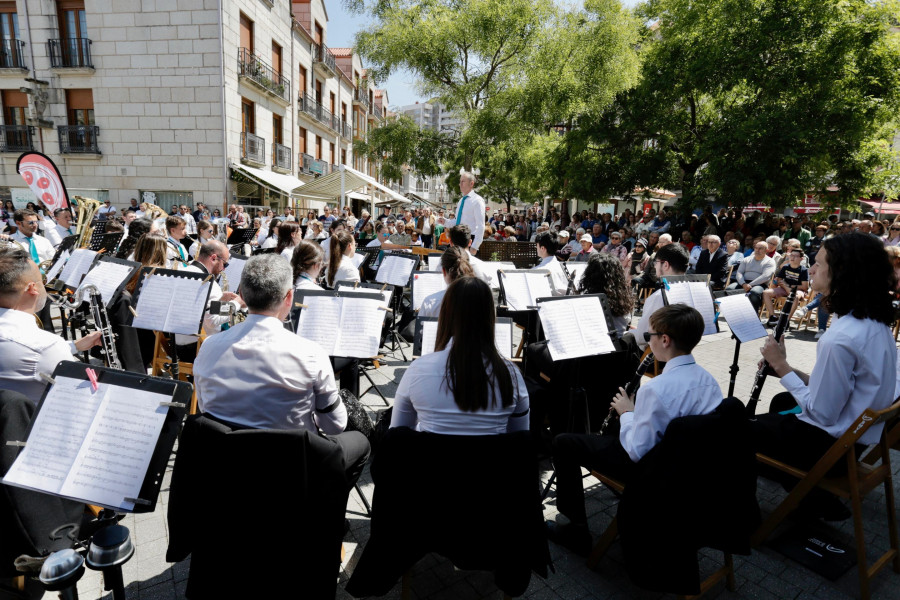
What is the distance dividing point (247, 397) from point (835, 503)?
361cm

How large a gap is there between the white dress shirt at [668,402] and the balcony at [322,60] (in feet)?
→ 89.1

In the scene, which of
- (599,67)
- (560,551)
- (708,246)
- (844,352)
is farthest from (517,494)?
(599,67)

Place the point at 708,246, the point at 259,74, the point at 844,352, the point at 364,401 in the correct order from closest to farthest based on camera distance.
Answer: the point at 844,352 → the point at 364,401 → the point at 708,246 → the point at 259,74

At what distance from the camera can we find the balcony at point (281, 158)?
21.2 metres

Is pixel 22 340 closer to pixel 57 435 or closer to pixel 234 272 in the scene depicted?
pixel 57 435

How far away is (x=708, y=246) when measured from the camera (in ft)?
28.0

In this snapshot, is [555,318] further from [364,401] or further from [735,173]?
[735,173]

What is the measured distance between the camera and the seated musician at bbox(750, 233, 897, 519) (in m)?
2.62

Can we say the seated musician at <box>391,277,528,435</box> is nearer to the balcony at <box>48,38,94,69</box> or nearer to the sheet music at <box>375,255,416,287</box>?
the sheet music at <box>375,255,416,287</box>

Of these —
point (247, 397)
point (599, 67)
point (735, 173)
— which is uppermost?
point (599, 67)

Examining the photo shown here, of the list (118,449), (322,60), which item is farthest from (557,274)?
(322,60)

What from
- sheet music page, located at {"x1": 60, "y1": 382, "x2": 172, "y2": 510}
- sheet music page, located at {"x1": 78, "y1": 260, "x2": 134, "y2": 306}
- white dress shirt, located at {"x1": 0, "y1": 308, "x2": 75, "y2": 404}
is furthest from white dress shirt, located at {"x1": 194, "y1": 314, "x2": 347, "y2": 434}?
sheet music page, located at {"x1": 78, "y1": 260, "x2": 134, "y2": 306}

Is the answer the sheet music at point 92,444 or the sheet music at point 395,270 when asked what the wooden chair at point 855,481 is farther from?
the sheet music at point 395,270

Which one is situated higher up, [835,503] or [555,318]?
[555,318]
